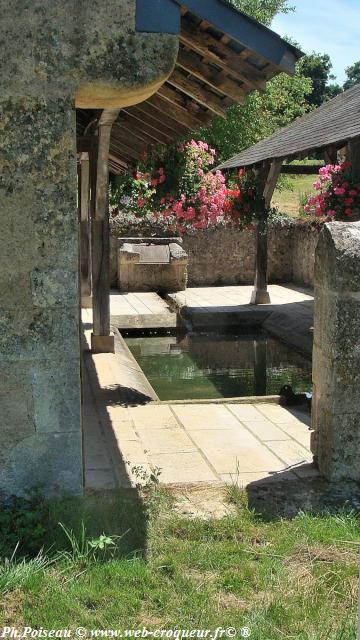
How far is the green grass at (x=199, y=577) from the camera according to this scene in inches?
109

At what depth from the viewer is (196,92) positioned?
4859mm

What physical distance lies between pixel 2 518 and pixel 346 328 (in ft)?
7.51

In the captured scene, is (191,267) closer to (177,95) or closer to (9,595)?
(177,95)

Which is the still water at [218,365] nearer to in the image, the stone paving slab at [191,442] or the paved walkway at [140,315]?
the paved walkway at [140,315]

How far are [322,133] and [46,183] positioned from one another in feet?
26.8

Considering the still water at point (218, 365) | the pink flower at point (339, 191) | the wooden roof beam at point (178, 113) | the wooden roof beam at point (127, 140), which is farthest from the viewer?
the pink flower at point (339, 191)

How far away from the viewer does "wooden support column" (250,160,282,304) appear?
12.6m

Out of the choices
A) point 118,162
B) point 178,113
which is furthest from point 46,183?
point 118,162

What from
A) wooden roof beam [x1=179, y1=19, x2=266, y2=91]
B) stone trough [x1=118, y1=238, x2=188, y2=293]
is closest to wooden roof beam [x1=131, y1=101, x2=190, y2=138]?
wooden roof beam [x1=179, y1=19, x2=266, y2=91]

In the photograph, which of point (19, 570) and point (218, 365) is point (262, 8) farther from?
point (19, 570)

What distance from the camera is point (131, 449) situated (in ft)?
16.3

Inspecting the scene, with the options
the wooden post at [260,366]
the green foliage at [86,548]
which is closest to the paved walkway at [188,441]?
the green foliage at [86,548]

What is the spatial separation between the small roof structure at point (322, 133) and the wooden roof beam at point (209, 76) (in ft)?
13.4

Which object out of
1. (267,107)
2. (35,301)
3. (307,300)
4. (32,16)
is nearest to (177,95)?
(32,16)
